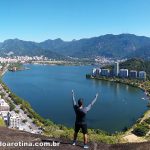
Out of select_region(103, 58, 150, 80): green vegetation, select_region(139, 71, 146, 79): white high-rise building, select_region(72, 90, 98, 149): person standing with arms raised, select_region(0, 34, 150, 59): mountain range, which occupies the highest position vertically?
select_region(0, 34, 150, 59): mountain range

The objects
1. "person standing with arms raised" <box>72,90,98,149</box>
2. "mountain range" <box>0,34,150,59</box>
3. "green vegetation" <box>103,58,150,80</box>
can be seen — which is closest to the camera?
"person standing with arms raised" <box>72,90,98,149</box>

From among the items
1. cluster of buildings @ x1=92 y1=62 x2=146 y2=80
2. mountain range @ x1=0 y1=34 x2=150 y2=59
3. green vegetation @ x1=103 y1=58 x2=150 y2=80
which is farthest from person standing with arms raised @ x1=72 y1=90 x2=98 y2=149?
mountain range @ x1=0 y1=34 x2=150 y2=59

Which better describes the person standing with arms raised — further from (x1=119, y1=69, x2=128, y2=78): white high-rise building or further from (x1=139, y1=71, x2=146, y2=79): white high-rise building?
(x1=119, y1=69, x2=128, y2=78): white high-rise building

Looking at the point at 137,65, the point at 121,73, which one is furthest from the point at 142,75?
the point at 137,65

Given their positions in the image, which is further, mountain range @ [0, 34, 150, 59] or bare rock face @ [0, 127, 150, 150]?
mountain range @ [0, 34, 150, 59]

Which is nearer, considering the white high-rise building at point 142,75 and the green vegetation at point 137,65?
the white high-rise building at point 142,75

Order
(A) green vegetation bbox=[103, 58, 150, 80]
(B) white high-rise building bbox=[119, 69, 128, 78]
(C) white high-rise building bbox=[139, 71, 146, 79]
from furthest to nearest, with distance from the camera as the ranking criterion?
(A) green vegetation bbox=[103, 58, 150, 80], (B) white high-rise building bbox=[119, 69, 128, 78], (C) white high-rise building bbox=[139, 71, 146, 79]

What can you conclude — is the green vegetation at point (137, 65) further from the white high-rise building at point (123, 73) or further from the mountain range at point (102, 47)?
the mountain range at point (102, 47)

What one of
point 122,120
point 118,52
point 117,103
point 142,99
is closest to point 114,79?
point 142,99

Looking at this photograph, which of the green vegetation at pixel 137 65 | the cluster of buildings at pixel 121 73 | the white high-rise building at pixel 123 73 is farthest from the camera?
the green vegetation at pixel 137 65

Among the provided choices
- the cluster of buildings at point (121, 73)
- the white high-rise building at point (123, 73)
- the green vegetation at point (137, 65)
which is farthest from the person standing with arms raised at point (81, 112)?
the green vegetation at point (137, 65)

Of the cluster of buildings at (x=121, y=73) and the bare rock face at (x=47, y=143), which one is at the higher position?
the bare rock face at (x=47, y=143)

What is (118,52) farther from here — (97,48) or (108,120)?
(108,120)
